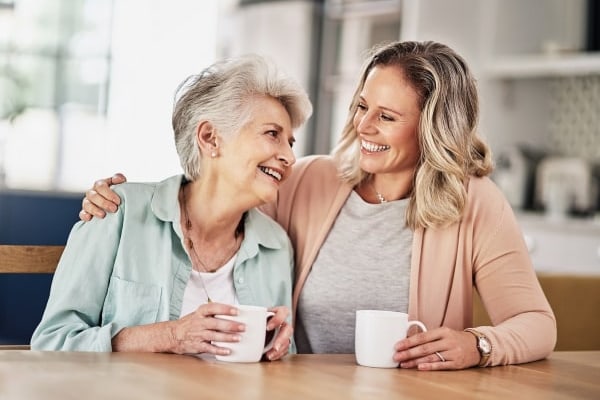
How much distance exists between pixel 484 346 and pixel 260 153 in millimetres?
609

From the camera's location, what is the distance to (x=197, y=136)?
205 cm

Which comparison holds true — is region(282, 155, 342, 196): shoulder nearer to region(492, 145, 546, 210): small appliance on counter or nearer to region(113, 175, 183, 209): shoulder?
region(113, 175, 183, 209): shoulder

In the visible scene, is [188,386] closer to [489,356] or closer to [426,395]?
[426,395]

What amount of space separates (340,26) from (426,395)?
4.73m

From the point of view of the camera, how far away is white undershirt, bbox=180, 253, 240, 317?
1981 millimetres

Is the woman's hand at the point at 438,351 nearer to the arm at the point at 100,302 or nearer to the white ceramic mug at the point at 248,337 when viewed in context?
the white ceramic mug at the point at 248,337

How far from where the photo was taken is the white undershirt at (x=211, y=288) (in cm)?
198

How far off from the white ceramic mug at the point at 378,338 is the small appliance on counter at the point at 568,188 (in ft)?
11.3

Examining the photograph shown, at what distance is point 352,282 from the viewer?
2189 mm

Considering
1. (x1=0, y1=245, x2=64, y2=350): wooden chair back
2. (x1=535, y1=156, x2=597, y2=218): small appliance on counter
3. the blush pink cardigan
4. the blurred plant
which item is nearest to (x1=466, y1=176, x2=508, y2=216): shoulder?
the blush pink cardigan

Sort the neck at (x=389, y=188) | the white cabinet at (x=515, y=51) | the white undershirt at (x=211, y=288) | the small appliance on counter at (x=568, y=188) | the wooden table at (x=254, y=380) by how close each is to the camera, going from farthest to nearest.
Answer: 1. the white cabinet at (x=515, y=51)
2. the small appliance on counter at (x=568, y=188)
3. the neck at (x=389, y=188)
4. the white undershirt at (x=211, y=288)
5. the wooden table at (x=254, y=380)

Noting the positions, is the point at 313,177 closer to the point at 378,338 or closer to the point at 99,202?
the point at 99,202

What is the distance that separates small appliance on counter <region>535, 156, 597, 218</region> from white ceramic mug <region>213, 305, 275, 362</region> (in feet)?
11.8

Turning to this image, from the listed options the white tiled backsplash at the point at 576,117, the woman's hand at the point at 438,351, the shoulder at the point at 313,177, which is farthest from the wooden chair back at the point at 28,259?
the white tiled backsplash at the point at 576,117
